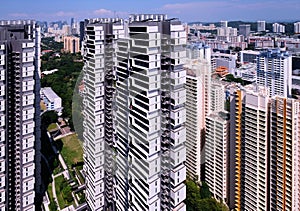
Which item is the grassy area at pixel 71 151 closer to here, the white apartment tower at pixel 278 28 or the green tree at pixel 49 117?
the green tree at pixel 49 117

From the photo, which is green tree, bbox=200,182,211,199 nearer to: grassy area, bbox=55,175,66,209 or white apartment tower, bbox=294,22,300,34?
grassy area, bbox=55,175,66,209

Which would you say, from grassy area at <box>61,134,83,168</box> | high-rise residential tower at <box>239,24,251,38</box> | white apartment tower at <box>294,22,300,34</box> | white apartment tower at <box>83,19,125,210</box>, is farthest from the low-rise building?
white apartment tower at <box>294,22,300,34</box>

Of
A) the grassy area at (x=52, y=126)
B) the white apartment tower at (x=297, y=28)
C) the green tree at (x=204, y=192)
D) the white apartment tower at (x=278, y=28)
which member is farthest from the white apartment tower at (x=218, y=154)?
the white apartment tower at (x=278, y=28)

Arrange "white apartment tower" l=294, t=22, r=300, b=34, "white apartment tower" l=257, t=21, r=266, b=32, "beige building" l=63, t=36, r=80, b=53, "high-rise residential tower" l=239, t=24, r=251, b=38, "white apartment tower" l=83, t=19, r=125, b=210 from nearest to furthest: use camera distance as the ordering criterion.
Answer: "white apartment tower" l=83, t=19, r=125, b=210 < "beige building" l=63, t=36, r=80, b=53 < "white apartment tower" l=294, t=22, r=300, b=34 < "high-rise residential tower" l=239, t=24, r=251, b=38 < "white apartment tower" l=257, t=21, r=266, b=32

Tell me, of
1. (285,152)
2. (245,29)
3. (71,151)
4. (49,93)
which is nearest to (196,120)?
(285,152)

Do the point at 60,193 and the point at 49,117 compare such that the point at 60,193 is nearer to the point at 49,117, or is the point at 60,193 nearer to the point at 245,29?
the point at 49,117

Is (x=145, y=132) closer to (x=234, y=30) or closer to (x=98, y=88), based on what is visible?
(x=98, y=88)

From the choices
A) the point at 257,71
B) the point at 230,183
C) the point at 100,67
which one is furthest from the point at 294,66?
the point at 100,67
